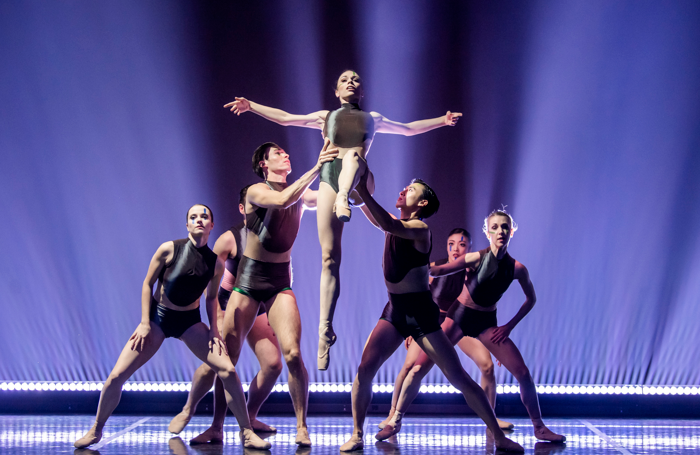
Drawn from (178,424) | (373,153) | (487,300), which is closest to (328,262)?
(487,300)

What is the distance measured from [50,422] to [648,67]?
6298 millimetres

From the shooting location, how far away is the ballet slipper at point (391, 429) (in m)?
4.03

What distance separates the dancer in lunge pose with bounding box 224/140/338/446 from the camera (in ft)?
12.0

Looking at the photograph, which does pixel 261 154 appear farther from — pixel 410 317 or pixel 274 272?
pixel 410 317

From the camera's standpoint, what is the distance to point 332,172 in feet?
11.9

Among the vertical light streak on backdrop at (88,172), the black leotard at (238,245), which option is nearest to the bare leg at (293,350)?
the black leotard at (238,245)

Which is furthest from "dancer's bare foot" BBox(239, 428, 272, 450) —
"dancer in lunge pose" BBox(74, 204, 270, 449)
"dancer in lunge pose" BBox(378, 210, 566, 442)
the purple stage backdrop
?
the purple stage backdrop

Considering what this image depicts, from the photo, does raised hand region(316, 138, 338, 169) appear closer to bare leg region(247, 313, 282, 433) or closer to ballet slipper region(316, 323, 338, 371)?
ballet slipper region(316, 323, 338, 371)

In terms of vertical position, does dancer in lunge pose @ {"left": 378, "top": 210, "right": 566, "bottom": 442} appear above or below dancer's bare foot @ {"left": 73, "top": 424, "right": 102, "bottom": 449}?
above

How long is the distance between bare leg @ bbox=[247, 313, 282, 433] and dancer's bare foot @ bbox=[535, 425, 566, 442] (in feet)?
5.91

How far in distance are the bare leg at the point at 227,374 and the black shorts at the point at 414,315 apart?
101cm

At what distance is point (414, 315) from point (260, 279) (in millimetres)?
1023

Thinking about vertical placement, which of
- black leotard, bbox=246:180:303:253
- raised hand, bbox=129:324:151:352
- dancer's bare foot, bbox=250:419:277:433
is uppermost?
black leotard, bbox=246:180:303:253

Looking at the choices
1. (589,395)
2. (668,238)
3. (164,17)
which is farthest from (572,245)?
(164,17)
